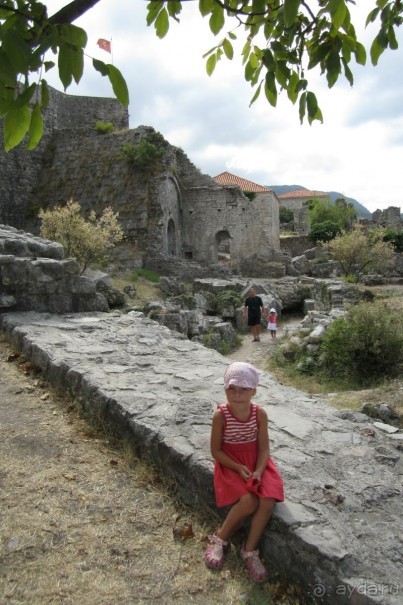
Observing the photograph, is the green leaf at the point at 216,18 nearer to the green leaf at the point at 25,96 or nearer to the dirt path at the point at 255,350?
the green leaf at the point at 25,96

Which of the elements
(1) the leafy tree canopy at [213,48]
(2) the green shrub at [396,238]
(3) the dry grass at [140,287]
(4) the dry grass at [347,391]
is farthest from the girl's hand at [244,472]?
(2) the green shrub at [396,238]

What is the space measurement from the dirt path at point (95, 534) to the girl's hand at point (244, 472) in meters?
0.37

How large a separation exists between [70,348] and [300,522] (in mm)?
3362

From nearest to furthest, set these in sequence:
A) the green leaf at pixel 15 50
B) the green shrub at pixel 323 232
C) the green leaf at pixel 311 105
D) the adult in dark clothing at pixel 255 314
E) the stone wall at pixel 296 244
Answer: the green leaf at pixel 15 50, the green leaf at pixel 311 105, the adult in dark clothing at pixel 255 314, the green shrub at pixel 323 232, the stone wall at pixel 296 244

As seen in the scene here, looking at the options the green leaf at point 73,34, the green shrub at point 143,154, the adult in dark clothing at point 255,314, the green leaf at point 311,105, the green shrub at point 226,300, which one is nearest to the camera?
the green leaf at point 73,34

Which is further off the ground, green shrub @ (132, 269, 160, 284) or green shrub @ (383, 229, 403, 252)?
green shrub @ (383, 229, 403, 252)

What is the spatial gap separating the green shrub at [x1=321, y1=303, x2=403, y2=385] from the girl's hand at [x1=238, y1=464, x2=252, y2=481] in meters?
5.50

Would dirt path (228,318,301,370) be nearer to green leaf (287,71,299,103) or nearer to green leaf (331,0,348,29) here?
green leaf (287,71,299,103)

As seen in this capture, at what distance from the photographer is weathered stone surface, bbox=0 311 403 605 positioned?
2.02m

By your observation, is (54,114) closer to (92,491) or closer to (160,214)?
(160,214)

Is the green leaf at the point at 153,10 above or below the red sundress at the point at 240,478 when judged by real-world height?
above

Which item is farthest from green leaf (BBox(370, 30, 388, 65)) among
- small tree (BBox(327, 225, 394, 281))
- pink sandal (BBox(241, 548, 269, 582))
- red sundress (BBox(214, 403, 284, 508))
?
small tree (BBox(327, 225, 394, 281))

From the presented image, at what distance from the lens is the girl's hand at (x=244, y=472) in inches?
93.8

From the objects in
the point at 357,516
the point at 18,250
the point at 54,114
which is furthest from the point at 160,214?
the point at 357,516
